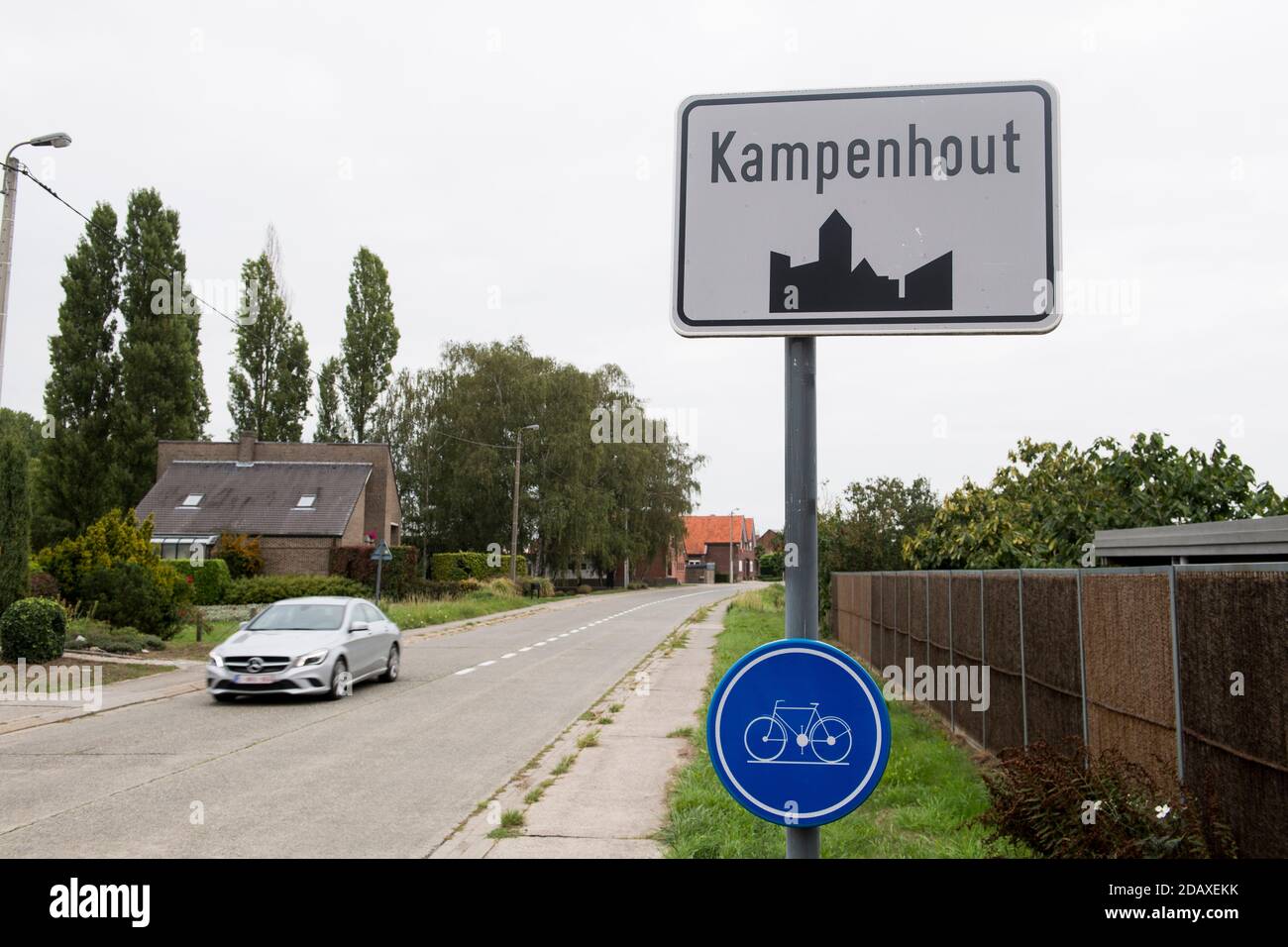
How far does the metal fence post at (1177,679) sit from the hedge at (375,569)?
37390mm

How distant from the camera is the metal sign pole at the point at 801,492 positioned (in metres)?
2.09

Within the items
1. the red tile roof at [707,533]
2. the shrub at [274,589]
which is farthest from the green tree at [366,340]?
the red tile roof at [707,533]

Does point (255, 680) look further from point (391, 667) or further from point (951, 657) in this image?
point (951, 657)

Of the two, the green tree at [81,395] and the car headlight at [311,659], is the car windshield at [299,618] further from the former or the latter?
the green tree at [81,395]

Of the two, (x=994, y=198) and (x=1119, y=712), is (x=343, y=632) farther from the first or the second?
(x=994, y=198)

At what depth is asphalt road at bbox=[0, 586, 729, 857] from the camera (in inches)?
253

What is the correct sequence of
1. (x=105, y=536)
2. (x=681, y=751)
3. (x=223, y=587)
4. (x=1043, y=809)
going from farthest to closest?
1. (x=223, y=587)
2. (x=105, y=536)
3. (x=681, y=751)
4. (x=1043, y=809)

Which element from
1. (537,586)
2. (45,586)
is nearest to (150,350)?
(537,586)

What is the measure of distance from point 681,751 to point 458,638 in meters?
16.2

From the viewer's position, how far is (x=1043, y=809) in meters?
5.41

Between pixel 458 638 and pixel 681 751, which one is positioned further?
A: pixel 458 638

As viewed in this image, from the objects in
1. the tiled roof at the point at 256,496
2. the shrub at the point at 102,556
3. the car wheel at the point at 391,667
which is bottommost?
the car wheel at the point at 391,667

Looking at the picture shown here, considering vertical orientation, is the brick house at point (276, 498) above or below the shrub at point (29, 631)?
above
